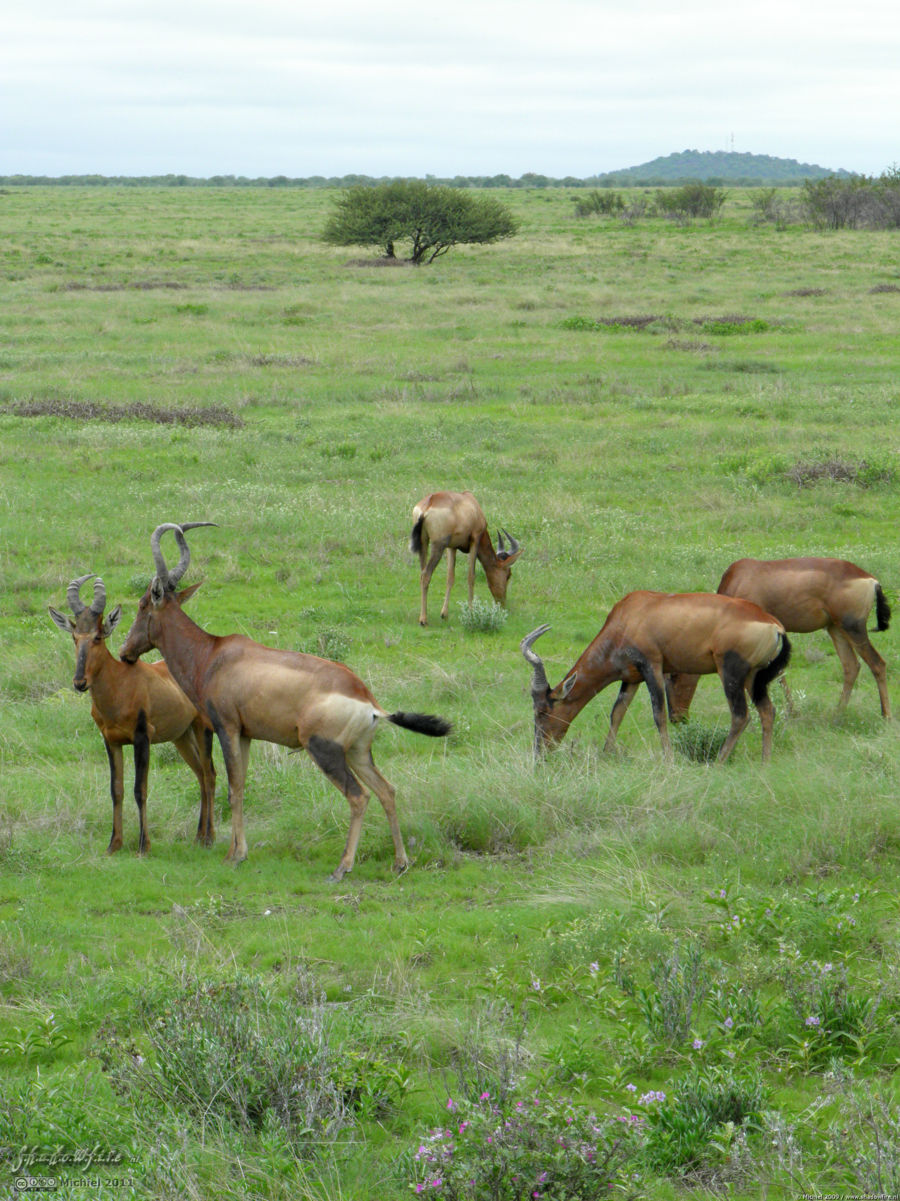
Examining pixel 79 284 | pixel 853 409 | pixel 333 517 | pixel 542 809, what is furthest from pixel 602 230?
pixel 542 809

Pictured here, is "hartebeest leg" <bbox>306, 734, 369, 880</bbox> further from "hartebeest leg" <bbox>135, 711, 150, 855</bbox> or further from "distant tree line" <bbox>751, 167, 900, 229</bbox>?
"distant tree line" <bbox>751, 167, 900, 229</bbox>

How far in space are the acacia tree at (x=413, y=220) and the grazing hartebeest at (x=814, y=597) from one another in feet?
142

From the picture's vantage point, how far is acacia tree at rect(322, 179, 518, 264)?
51.2 metres

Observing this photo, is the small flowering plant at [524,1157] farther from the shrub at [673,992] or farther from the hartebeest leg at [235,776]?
the hartebeest leg at [235,776]

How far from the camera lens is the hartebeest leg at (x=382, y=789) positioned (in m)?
7.63

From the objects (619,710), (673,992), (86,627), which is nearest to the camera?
(673,992)

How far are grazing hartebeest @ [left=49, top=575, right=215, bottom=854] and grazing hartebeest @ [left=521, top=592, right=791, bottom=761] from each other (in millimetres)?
2616

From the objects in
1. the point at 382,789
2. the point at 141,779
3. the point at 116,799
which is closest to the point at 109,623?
the point at 141,779

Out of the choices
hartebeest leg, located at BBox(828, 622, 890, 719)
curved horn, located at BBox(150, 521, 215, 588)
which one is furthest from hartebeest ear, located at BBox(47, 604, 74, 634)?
hartebeest leg, located at BBox(828, 622, 890, 719)

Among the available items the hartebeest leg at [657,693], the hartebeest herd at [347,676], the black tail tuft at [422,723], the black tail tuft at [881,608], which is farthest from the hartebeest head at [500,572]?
the black tail tuft at [422,723]

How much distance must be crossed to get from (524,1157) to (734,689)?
5.54 meters

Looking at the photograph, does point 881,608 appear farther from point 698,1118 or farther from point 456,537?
point 698,1118

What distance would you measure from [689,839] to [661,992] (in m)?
2.12

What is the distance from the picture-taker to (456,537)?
45.1 feet
